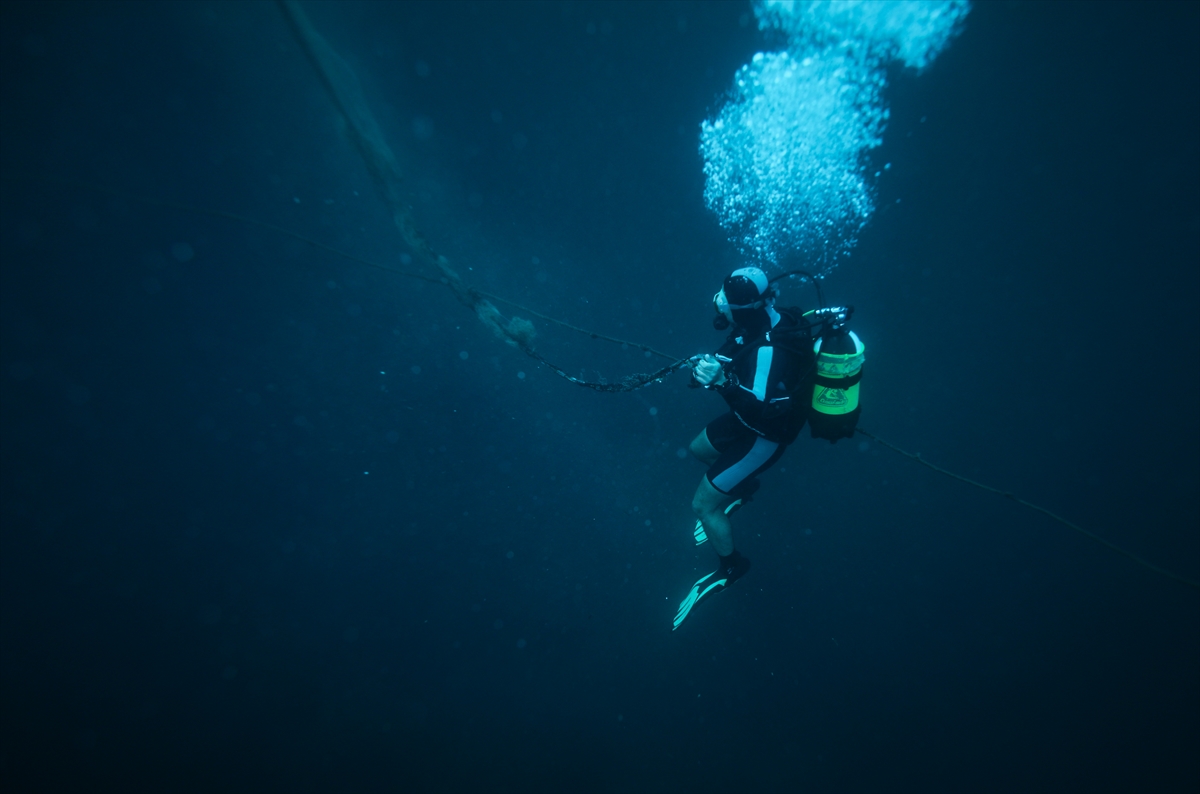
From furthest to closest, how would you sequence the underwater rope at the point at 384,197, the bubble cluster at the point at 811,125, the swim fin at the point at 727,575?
the bubble cluster at the point at 811,125 → the swim fin at the point at 727,575 → the underwater rope at the point at 384,197

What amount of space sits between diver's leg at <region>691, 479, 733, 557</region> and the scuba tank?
1.13 meters

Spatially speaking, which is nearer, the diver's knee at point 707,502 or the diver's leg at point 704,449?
the diver's knee at point 707,502

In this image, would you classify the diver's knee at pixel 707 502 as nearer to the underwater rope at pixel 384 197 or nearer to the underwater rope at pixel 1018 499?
the underwater rope at pixel 384 197

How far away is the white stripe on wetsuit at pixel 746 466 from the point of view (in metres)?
3.28

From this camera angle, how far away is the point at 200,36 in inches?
125

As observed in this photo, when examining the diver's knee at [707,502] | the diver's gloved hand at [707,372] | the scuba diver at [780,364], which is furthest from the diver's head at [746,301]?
the diver's knee at [707,502]

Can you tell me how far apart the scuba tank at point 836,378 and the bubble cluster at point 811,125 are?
13.3ft

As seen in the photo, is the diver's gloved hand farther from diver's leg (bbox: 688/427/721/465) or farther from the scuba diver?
diver's leg (bbox: 688/427/721/465)

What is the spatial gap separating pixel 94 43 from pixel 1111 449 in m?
15.8

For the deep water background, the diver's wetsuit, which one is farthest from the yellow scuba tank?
the deep water background

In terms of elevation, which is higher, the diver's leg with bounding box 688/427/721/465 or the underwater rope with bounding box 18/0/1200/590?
the underwater rope with bounding box 18/0/1200/590

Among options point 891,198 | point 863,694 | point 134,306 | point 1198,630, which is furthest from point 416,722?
point 1198,630

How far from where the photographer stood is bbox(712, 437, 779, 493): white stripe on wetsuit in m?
3.28

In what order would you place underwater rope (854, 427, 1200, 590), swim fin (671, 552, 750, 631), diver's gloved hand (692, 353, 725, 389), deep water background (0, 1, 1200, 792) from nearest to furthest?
diver's gloved hand (692, 353, 725, 389) < deep water background (0, 1, 1200, 792) < swim fin (671, 552, 750, 631) < underwater rope (854, 427, 1200, 590)
